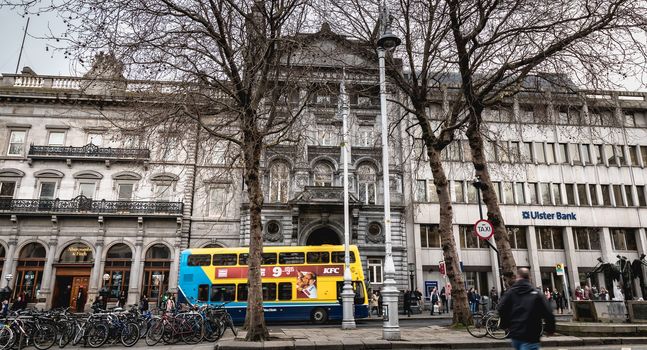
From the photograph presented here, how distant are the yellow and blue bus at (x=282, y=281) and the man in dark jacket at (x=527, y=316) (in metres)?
16.3

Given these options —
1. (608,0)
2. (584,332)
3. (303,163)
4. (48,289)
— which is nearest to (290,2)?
(608,0)

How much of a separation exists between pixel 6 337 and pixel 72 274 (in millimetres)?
20816

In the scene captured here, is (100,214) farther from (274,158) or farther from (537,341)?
(537,341)

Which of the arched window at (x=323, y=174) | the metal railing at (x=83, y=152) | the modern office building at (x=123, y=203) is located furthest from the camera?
the arched window at (x=323, y=174)

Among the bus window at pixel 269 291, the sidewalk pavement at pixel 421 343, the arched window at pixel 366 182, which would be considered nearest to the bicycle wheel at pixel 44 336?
the sidewalk pavement at pixel 421 343

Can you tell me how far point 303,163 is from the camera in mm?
32031

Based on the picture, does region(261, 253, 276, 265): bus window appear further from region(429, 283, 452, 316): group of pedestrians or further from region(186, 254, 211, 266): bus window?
region(429, 283, 452, 316): group of pedestrians

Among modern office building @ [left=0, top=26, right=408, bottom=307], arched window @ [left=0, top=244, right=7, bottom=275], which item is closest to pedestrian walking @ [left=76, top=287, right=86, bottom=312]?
modern office building @ [left=0, top=26, right=408, bottom=307]

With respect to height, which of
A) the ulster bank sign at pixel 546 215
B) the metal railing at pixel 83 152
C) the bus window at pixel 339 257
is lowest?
the bus window at pixel 339 257

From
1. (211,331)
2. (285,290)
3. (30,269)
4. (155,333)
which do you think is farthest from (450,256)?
(30,269)

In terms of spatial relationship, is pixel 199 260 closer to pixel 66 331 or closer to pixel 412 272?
pixel 66 331

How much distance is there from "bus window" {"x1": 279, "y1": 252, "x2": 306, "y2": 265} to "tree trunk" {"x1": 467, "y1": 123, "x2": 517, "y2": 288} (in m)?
10.8

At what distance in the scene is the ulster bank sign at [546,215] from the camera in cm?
3416

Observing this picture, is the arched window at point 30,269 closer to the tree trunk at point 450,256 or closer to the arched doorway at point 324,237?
the arched doorway at point 324,237
